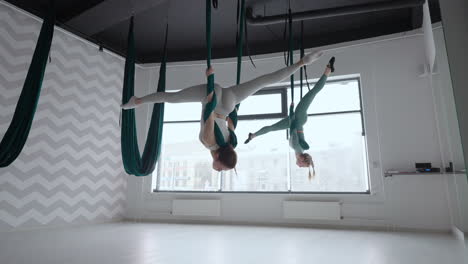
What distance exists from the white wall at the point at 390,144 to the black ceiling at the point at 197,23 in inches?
9.6

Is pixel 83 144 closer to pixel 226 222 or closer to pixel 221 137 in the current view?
pixel 226 222

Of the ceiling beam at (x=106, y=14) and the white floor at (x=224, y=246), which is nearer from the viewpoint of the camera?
the white floor at (x=224, y=246)

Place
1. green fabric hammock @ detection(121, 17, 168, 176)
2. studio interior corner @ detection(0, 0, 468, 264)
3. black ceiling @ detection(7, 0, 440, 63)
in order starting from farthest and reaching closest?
black ceiling @ detection(7, 0, 440, 63) → green fabric hammock @ detection(121, 17, 168, 176) → studio interior corner @ detection(0, 0, 468, 264)

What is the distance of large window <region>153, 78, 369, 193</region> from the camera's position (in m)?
4.36

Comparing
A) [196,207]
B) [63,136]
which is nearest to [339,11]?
[196,207]

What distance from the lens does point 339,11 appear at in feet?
11.5

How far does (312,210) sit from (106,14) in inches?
152

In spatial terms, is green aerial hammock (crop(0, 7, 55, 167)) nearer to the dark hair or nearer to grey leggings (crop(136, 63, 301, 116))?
grey leggings (crop(136, 63, 301, 116))

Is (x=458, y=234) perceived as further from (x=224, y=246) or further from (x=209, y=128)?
(x=209, y=128)

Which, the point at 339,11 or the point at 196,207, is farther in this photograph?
the point at 196,207

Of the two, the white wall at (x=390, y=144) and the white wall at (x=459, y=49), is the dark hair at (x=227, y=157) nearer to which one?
the white wall at (x=459, y=49)

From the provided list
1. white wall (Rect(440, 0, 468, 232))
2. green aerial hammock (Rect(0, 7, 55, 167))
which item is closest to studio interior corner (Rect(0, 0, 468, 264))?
green aerial hammock (Rect(0, 7, 55, 167))

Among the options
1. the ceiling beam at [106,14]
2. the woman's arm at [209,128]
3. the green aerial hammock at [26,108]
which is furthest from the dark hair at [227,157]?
the ceiling beam at [106,14]

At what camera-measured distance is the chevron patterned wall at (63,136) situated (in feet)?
11.8
